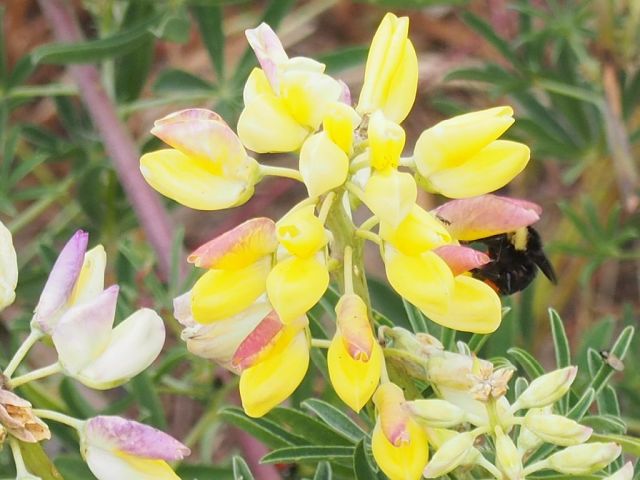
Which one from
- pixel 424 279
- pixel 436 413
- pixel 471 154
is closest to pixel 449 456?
pixel 436 413

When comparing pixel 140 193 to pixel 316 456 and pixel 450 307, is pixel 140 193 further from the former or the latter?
pixel 450 307

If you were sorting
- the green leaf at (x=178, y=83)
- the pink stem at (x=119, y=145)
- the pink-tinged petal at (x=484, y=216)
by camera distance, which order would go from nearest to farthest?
the pink-tinged petal at (x=484, y=216) → the pink stem at (x=119, y=145) → the green leaf at (x=178, y=83)

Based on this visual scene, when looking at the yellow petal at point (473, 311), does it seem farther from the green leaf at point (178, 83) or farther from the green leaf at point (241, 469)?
the green leaf at point (178, 83)

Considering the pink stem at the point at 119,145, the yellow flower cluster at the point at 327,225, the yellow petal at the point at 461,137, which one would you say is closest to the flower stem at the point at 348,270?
the yellow flower cluster at the point at 327,225

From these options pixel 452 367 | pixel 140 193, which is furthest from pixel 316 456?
pixel 140 193

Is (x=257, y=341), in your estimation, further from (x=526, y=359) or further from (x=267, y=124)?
(x=526, y=359)

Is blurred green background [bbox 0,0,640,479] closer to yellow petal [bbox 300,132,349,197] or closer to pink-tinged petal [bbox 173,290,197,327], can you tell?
pink-tinged petal [bbox 173,290,197,327]

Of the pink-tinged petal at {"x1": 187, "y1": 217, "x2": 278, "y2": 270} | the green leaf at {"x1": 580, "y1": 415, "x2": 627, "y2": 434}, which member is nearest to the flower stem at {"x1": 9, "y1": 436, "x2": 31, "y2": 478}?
the pink-tinged petal at {"x1": 187, "y1": 217, "x2": 278, "y2": 270}
